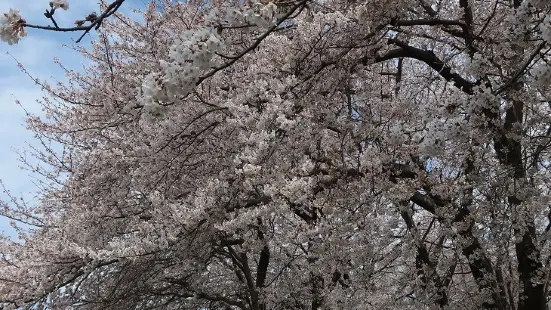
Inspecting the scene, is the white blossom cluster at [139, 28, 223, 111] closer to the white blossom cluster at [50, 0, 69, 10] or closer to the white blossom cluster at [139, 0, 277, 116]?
the white blossom cluster at [139, 0, 277, 116]

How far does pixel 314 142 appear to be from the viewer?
18.8 feet

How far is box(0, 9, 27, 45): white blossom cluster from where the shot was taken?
2857mm

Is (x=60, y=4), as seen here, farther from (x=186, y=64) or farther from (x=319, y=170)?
(x=319, y=170)

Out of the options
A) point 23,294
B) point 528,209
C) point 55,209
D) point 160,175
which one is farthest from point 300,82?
point 55,209

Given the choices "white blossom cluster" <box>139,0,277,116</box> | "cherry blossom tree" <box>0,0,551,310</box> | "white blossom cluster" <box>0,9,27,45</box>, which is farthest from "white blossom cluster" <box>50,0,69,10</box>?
"cherry blossom tree" <box>0,0,551,310</box>

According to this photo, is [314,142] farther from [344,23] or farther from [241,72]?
[241,72]

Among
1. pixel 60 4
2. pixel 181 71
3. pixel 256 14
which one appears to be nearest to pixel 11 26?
pixel 60 4

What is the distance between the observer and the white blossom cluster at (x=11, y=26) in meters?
2.86

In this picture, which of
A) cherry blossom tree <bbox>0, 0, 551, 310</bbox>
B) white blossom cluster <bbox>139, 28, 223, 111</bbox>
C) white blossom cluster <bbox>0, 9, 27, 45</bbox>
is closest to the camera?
white blossom cluster <bbox>139, 28, 223, 111</bbox>

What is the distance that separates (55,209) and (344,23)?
728cm

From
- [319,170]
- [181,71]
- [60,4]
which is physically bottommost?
[181,71]

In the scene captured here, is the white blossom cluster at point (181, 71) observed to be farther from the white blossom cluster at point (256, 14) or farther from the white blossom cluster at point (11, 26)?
the white blossom cluster at point (11, 26)

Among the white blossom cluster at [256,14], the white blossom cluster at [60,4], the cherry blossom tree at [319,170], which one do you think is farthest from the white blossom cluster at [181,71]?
the cherry blossom tree at [319,170]

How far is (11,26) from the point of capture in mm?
2846
